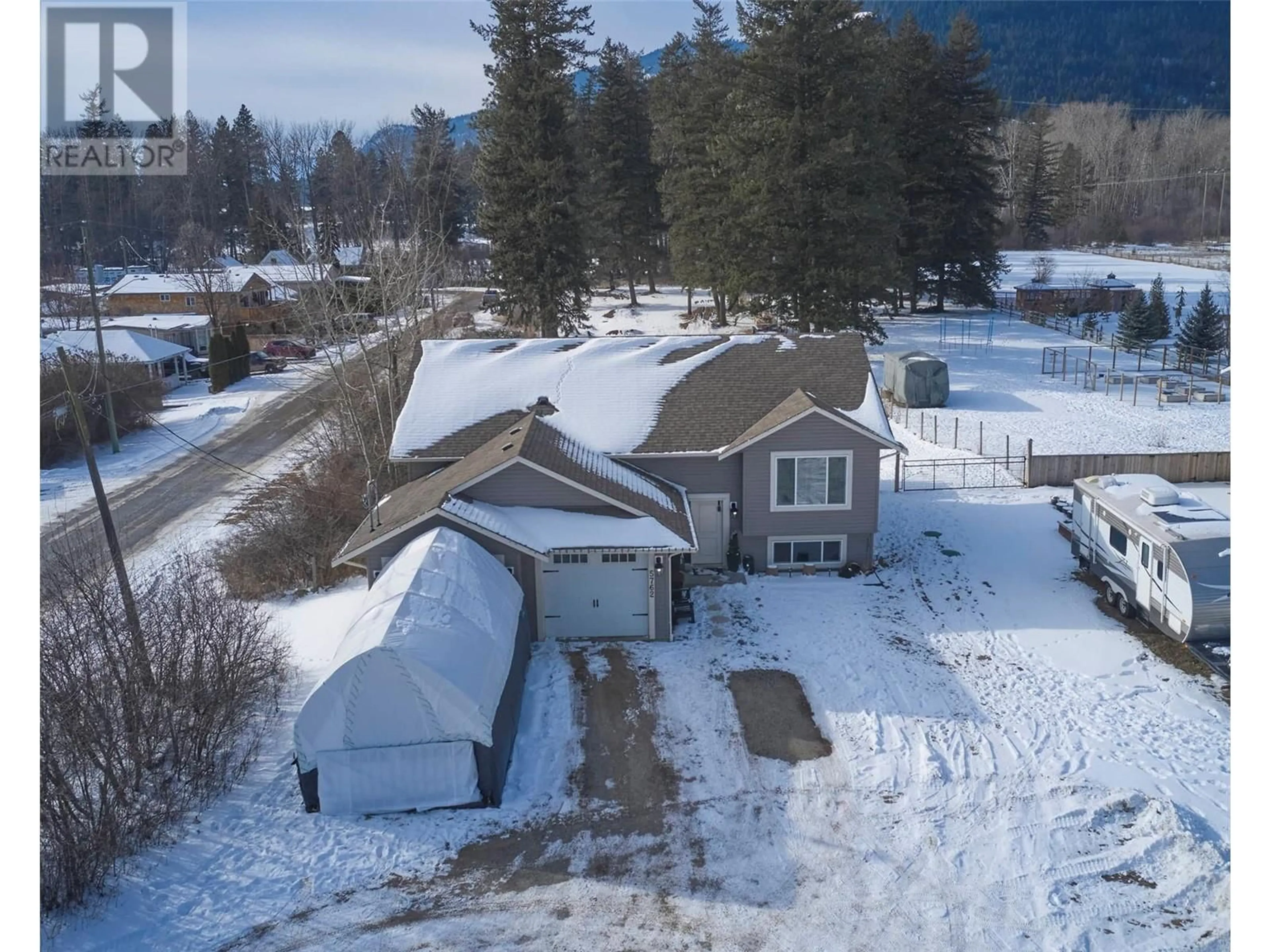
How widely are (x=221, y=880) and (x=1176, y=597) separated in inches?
613

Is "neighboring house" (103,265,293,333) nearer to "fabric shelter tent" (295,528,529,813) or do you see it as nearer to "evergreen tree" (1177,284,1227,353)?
"evergreen tree" (1177,284,1227,353)

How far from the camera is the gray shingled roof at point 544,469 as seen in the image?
17.3 meters

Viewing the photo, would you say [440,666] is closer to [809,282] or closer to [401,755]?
[401,755]

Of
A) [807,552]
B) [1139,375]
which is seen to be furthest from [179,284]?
[1139,375]

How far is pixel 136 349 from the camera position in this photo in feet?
142

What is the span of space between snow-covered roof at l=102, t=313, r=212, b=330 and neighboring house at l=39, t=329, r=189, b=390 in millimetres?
1139

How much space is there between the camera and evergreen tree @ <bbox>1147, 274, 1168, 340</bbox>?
4256 cm

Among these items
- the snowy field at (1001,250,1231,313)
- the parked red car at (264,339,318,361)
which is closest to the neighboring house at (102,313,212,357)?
the parked red car at (264,339,318,361)

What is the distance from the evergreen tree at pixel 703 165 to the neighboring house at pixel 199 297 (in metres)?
25.2

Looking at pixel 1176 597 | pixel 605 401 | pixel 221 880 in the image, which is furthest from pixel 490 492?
pixel 1176 597

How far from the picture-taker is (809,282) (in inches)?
1351

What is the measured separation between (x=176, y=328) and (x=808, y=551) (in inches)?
1654

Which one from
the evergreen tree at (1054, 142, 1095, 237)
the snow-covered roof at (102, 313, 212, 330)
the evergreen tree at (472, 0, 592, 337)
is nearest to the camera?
the evergreen tree at (472, 0, 592, 337)

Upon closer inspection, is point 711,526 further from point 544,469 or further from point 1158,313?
point 1158,313
